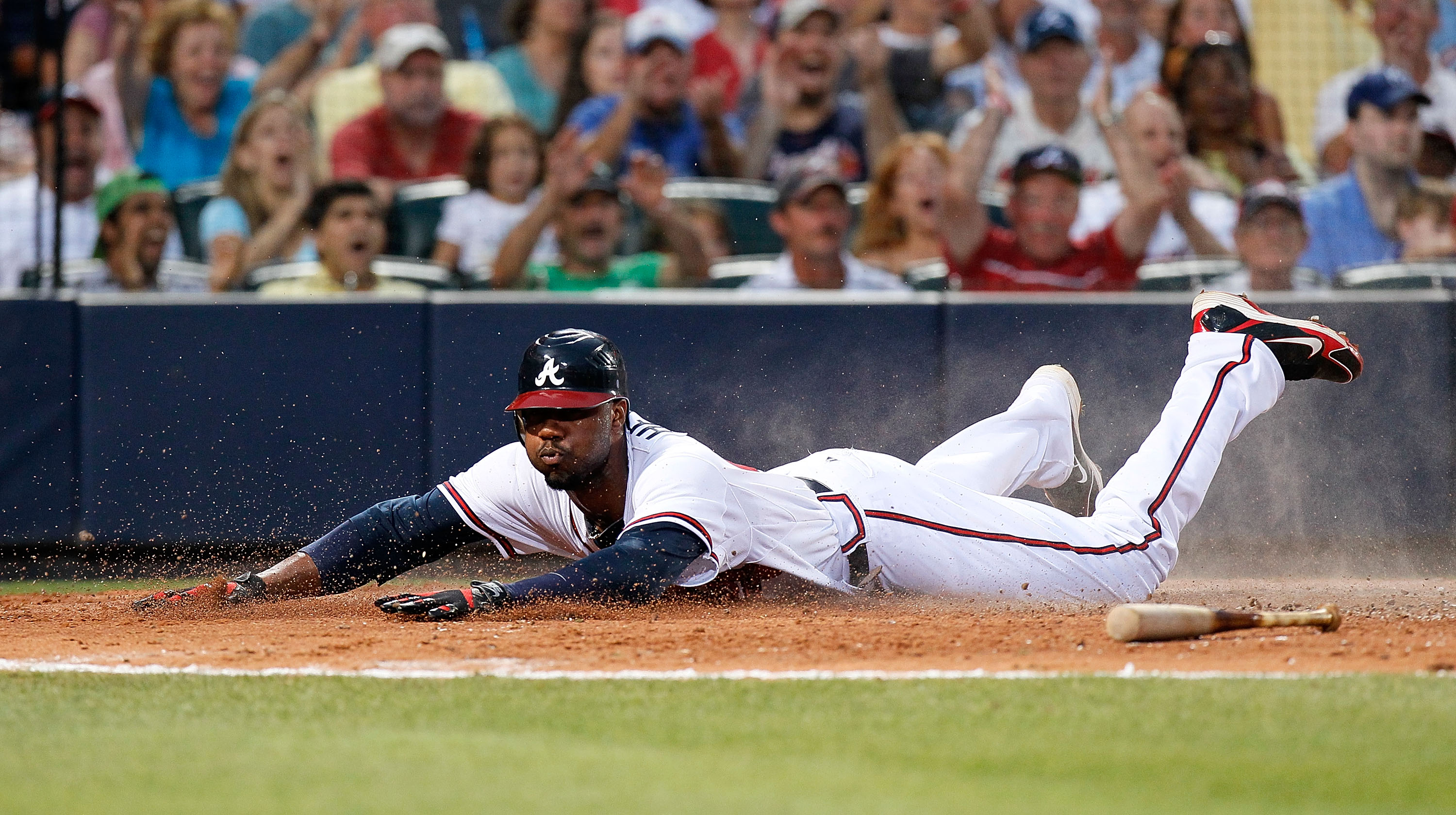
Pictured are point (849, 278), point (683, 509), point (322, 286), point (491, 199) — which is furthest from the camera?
point (491, 199)

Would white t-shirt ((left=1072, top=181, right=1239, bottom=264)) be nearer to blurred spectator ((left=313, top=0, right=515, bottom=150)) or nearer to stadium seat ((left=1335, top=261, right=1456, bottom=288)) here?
stadium seat ((left=1335, top=261, right=1456, bottom=288))

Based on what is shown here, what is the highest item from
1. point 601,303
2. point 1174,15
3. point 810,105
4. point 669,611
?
point 1174,15

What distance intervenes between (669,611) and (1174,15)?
549 cm

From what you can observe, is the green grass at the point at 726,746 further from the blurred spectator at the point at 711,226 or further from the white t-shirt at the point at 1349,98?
the white t-shirt at the point at 1349,98

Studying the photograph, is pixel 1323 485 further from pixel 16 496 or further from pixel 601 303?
pixel 16 496

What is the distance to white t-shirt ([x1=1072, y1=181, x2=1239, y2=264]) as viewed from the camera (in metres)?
7.29

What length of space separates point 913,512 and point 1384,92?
4.90 meters

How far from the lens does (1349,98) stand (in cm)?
798

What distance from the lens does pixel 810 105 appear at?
7.84 metres

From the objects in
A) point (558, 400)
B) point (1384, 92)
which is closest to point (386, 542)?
point (558, 400)

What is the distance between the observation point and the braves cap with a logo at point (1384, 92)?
7.75m

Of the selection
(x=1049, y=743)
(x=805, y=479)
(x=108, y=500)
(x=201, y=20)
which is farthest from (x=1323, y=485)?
(x=201, y=20)

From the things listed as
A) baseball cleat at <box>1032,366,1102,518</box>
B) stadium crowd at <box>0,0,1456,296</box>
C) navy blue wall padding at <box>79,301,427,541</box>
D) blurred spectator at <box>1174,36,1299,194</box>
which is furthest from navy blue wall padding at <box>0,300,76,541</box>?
blurred spectator at <box>1174,36,1299,194</box>

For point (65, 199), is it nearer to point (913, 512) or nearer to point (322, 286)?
point (322, 286)
